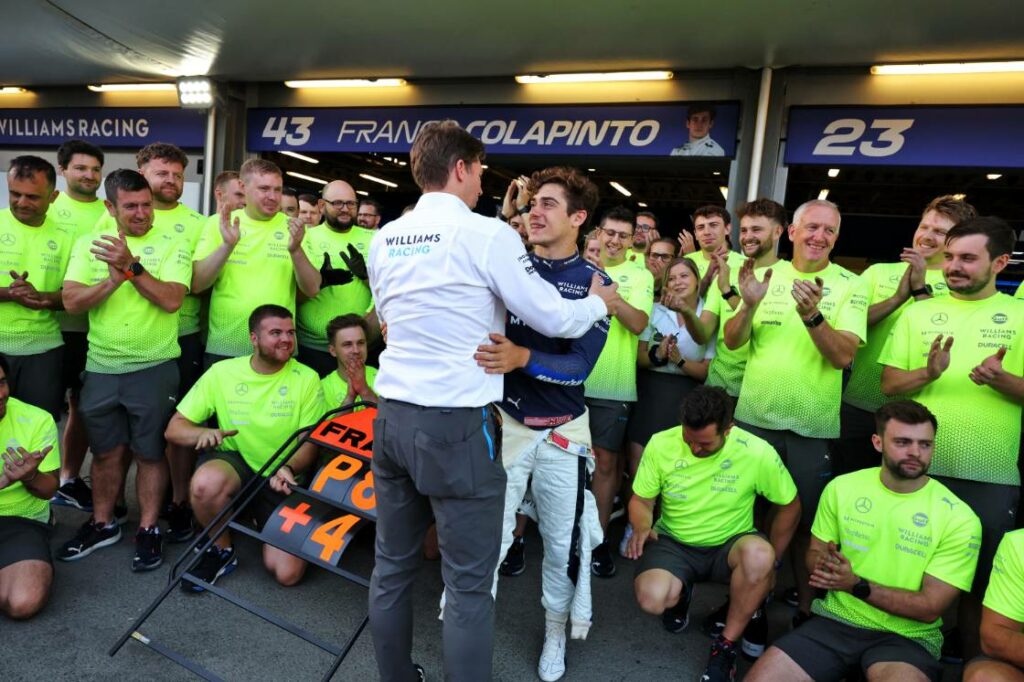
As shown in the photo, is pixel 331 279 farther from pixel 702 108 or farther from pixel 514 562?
pixel 702 108

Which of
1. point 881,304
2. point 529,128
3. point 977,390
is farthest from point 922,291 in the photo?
point 529,128

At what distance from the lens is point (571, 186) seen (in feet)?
7.58

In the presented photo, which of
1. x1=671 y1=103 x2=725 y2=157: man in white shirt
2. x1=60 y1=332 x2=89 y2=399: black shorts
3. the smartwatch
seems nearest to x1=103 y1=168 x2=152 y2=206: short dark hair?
x1=60 y1=332 x2=89 y2=399: black shorts

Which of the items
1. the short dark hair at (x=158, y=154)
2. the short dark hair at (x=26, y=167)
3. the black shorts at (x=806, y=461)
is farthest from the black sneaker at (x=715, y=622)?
the short dark hair at (x=26, y=167)

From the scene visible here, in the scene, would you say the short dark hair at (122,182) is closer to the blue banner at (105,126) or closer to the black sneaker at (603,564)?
the black sneaker at (603,564)

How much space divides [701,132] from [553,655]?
4703 mm

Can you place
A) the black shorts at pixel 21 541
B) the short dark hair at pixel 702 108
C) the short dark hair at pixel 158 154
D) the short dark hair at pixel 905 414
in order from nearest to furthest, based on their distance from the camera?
the short dark hair at pixel 905 414, the black shorts at pixel 21 541, the short dark hair at pixel 158 154, the short dark hair at pixel 702 108

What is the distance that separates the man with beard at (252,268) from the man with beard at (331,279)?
0.78 feet

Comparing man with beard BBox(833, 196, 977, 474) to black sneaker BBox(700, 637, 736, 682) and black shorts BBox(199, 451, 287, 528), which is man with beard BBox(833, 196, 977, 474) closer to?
black sneaker BBox(700, 637, 736, 682)

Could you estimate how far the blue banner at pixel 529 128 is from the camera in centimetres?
586

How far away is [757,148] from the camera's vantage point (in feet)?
18.3

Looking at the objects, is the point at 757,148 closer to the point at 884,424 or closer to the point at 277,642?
the point at 884,424

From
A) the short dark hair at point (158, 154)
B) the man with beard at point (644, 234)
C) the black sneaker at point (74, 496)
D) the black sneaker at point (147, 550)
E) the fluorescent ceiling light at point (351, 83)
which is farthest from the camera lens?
the fluorescent ceiling light at point (351, 83)

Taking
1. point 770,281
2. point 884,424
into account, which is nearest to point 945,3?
point 770,281
